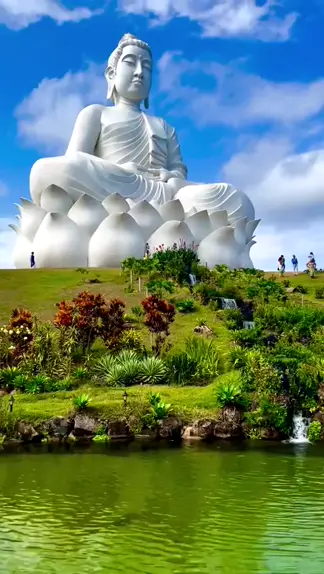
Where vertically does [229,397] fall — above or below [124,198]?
below

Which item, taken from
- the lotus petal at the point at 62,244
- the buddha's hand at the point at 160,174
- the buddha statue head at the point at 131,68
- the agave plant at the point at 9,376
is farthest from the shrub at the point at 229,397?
the buddha statue head at the point at 131,68

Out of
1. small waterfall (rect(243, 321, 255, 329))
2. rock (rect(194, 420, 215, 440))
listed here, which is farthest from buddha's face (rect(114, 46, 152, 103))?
rock (rect(194, 420, 215, 440))

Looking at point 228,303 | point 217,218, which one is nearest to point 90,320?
point 228,303

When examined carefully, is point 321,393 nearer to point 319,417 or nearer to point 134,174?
point 319,417

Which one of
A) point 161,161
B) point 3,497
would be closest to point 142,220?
point 161,161

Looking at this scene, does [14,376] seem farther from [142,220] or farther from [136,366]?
[142,220]

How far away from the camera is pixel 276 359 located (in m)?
14.5

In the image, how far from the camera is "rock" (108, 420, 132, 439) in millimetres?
13125

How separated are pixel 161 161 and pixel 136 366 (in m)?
20.7

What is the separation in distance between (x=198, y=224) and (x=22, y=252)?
28.9 feet

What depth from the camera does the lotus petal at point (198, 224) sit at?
31188 millimetres

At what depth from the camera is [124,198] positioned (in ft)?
100

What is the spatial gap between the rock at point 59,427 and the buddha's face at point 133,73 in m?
25.2

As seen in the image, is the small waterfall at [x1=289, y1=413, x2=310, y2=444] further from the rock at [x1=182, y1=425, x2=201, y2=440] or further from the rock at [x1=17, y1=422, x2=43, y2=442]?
the rock at [x1=17, y1=422, x2=43, y2=442]
